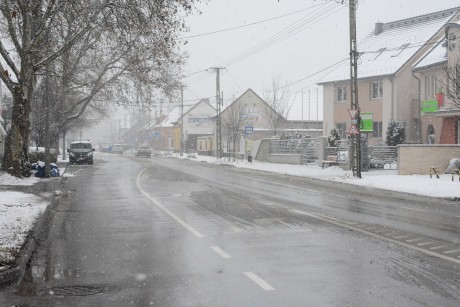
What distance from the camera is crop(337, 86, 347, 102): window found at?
45594 mm

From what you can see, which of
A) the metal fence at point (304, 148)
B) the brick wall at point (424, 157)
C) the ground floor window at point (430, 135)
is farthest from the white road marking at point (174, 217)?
the ground floor window at point (430, 135)

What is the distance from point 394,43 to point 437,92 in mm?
9608

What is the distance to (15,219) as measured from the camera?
11.4 metres

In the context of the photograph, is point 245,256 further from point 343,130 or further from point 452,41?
point 343,130

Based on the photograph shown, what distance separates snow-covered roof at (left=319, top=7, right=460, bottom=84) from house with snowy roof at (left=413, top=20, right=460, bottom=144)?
2.38 meters

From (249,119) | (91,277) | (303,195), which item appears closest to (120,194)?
(303,195)

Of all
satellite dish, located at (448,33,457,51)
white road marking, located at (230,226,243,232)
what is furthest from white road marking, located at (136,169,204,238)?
satellite dish, located at (448,33,457,51)

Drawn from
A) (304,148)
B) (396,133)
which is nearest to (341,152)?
(304,148)

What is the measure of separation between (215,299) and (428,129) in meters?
36.5

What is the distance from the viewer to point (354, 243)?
952 centimetres

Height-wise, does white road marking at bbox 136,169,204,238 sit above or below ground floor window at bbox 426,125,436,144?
below

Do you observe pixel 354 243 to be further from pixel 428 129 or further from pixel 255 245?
pixel 428 129

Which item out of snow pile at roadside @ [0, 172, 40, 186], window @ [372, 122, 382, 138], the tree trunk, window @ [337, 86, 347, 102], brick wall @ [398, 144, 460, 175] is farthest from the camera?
window @ [337, 86, 347, 102]

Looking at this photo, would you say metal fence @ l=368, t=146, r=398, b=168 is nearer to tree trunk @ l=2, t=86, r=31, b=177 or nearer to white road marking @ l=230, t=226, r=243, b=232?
Answer: tree trunk @ l=2, t=86, r=31, b=177
